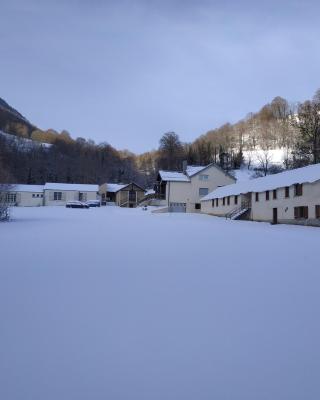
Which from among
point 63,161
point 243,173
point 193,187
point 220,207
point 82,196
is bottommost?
point 220,207

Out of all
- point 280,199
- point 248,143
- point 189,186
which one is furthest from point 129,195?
point 248,143

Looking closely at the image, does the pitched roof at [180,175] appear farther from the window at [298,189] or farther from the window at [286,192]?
the window at [298,189]

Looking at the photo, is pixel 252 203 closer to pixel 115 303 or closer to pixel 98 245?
pixel 98 245

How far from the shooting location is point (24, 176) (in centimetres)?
9481

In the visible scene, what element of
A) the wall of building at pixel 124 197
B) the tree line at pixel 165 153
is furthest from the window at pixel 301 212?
the tree line at pixel 165 153

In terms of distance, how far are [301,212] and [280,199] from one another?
352cm

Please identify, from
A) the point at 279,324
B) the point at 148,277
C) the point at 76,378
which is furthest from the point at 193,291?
the point at 76,378

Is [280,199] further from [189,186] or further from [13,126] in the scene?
[13,126]

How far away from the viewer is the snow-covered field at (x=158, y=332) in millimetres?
3482

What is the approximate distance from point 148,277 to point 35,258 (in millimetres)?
4346

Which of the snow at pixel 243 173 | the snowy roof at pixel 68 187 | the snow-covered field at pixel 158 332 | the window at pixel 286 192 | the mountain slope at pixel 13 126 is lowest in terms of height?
the snow-covered field at pixel 158 332

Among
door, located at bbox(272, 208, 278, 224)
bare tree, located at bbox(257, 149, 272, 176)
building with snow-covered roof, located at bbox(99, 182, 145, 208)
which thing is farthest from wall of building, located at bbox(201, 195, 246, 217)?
bare tree, located at bbox(257, 149, 272, 176)

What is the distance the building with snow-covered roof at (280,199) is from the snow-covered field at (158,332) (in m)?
Answer: 21.8

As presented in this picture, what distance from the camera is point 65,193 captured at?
70.9 m
